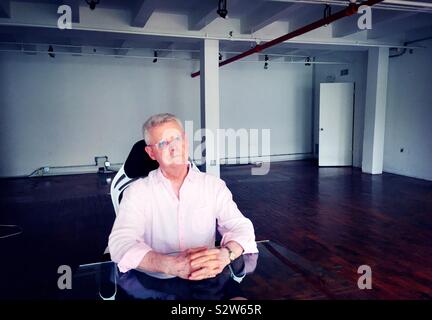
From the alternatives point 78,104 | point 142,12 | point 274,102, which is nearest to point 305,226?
point 142,12

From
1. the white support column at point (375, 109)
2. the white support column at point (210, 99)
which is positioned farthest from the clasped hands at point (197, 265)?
the white support column at point (375, 109)

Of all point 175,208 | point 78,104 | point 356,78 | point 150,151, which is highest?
point 356,78

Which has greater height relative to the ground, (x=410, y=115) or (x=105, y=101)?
(x=105, y=101)

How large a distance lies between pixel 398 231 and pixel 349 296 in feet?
11.0

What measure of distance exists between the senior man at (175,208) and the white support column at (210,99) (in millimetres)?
4558

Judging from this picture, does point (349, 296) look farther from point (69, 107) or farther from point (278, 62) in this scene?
point (278, 62)

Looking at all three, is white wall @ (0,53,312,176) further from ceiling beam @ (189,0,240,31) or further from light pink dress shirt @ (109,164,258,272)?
light pink dress shirt @ (109,164,258,272)

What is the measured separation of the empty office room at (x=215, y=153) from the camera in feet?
5.62

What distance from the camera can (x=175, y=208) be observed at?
1.84 m

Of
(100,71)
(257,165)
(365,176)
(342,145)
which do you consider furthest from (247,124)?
(100,71)

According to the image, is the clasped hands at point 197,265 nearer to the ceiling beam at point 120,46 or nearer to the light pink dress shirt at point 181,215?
the light pink dress shirt at point 181,215

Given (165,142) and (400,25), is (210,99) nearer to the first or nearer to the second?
(400,25)

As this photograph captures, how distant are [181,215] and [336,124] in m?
8.22

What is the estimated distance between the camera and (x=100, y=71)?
875 centimetres
